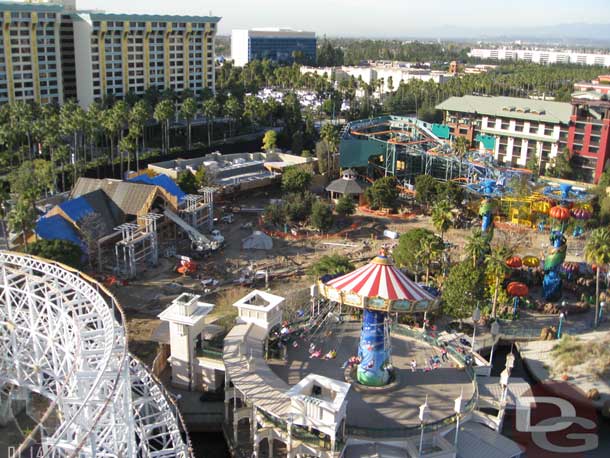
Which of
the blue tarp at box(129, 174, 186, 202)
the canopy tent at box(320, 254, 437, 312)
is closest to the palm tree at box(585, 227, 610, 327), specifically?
the canopy tent at box(320, 254, 437, 312)

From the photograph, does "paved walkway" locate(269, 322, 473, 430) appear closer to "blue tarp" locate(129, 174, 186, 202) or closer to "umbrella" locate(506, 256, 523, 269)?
"umbrella" locate(506, 256, 523, 269)

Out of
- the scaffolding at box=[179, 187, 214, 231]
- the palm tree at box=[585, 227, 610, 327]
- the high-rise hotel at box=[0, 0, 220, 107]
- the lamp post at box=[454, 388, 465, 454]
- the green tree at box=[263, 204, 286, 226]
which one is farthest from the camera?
the high-rise hotel at box=[0, 0, 220, 107]

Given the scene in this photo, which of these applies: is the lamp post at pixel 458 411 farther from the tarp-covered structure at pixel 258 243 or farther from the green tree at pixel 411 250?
the tarp-covered structure at pixel 258 243

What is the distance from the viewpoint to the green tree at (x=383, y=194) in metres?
73.9

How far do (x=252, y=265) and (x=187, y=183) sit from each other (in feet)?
58.7

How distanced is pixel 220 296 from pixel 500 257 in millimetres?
21610

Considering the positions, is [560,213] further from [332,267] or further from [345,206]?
[332,267]

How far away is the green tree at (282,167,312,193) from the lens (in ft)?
251

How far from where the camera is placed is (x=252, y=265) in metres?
57.8

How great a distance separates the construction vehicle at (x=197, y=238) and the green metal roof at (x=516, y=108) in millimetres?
56893

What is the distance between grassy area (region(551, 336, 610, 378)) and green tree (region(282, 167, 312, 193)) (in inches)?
1537

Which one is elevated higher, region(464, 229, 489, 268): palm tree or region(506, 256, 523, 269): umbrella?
region(464, 229, 489, 268): palm tree

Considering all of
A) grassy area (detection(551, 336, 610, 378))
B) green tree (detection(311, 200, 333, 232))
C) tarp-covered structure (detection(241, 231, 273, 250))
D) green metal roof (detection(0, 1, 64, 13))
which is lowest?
grassy area (detection(551, 336, 610, 378))

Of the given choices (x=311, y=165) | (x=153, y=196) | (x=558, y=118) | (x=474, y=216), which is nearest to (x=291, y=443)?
(x=153, y=196)
